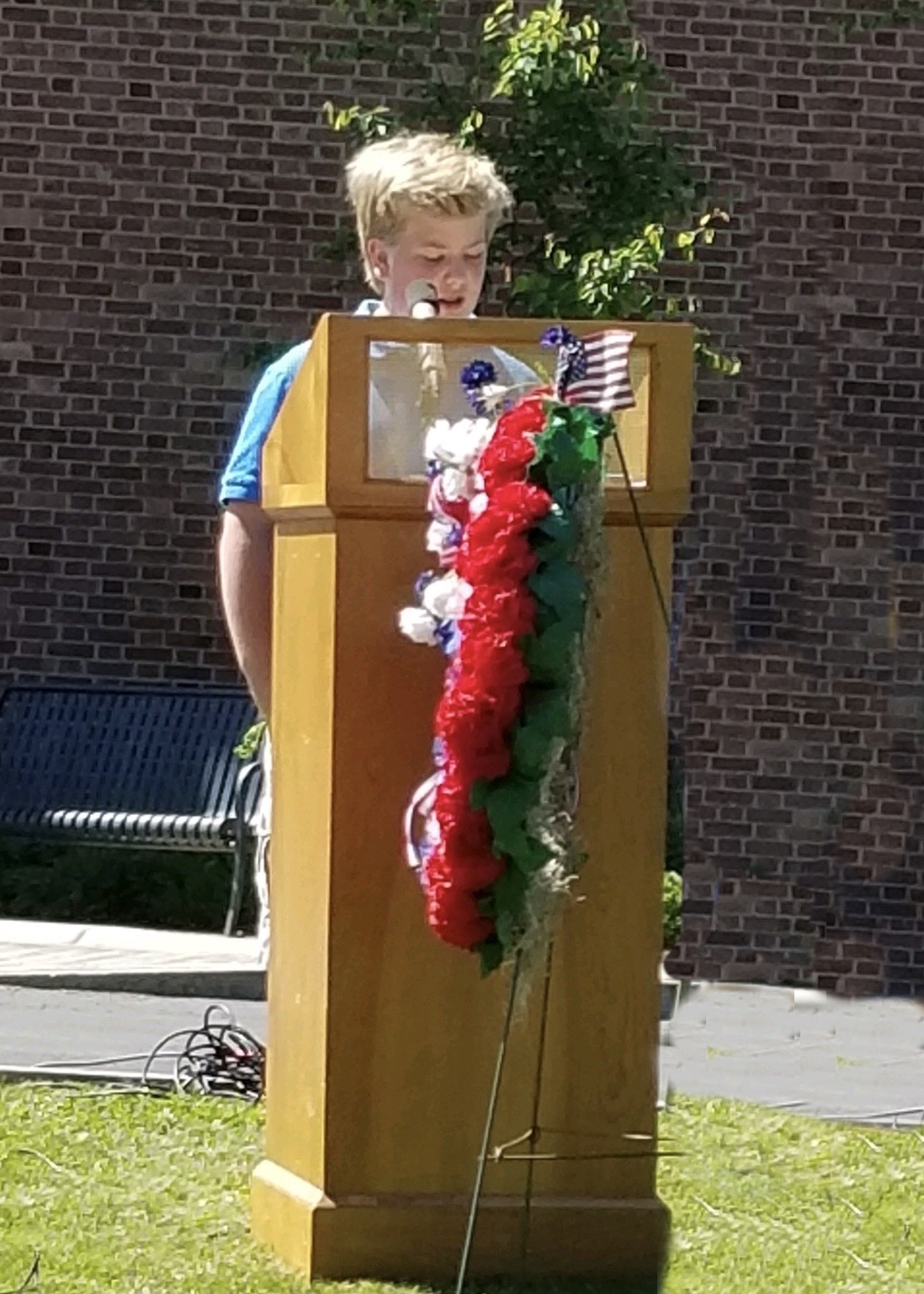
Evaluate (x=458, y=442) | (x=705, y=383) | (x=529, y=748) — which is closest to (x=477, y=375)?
(x=458, y=442)

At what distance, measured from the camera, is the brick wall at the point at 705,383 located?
11297 millimetres

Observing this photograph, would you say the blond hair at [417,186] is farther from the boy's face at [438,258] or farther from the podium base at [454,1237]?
the podium base at [454,1237]

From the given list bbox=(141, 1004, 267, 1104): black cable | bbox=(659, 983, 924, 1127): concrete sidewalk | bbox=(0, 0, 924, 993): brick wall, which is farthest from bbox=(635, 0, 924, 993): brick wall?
bbox=(141, 1004, 267, 1104): black cable

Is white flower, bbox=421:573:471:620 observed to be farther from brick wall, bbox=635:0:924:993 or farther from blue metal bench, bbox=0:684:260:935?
brick wall, bbox=635:0:924:993

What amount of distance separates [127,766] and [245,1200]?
6.11 metres

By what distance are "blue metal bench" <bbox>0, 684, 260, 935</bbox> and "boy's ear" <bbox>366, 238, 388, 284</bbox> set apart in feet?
18.9

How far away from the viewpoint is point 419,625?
4.09m

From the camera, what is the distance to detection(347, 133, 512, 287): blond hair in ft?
14.3

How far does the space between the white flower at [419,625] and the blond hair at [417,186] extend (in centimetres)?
71

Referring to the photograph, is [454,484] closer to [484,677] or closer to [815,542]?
[484,677]

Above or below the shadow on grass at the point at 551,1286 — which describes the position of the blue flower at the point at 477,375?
above

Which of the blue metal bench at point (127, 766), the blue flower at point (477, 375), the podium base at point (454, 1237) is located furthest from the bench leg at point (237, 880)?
the blue flower at point (477, 375)

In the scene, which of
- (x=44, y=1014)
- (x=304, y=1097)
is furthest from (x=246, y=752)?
(x=304, y=1097)

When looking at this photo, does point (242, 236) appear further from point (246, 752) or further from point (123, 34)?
point (246, 752)
